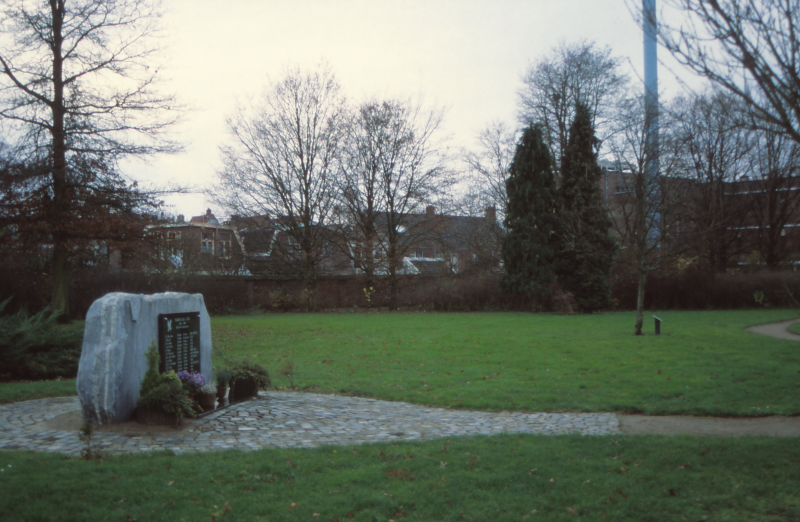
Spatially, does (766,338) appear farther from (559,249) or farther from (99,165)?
(99,165)

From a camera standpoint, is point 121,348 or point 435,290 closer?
point 121,348

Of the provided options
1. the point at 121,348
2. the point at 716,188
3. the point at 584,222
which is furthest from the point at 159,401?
the point at 716,188

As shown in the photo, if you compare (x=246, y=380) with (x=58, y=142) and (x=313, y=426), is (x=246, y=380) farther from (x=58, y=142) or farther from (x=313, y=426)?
(x=58, y=142)

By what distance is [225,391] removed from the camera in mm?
9492

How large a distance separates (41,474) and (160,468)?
40.9 inches

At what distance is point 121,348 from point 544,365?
915 centimetres

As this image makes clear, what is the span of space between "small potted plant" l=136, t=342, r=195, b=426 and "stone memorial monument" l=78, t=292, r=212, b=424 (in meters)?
0.25

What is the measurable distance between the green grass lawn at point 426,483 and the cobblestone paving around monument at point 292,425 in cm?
67

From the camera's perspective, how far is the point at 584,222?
1238 inches

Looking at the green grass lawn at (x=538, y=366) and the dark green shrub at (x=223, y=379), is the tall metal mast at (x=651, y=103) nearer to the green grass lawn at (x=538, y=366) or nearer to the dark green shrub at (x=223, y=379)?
the green grass lawn at (x=538, y=366)

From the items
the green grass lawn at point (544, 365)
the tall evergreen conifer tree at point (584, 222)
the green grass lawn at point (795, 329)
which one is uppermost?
the tall evergreen conifer tree at point (584, 222)

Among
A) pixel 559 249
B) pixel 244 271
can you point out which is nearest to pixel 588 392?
pixel 559 249

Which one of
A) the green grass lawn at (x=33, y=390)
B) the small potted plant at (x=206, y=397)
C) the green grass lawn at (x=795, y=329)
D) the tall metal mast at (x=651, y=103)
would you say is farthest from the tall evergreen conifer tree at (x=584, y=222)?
the small potted plant at (x=206, y=397)

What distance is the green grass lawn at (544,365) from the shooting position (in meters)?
9.88
